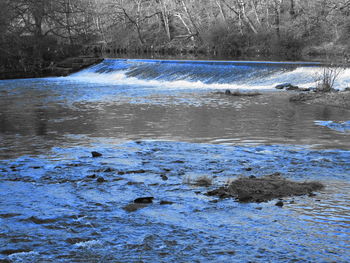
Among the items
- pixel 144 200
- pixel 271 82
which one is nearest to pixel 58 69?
pixel 271 82

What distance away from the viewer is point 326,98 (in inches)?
592

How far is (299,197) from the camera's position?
233 inches

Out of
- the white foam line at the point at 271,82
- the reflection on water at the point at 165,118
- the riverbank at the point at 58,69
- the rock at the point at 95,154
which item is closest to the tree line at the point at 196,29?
the riverbank at the point at 58,69

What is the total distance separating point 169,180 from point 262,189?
4.34 feet

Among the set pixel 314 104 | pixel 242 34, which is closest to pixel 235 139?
pixel 314 104

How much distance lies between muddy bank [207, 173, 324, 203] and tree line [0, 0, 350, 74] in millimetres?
23973

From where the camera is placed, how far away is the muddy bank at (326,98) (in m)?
14.4

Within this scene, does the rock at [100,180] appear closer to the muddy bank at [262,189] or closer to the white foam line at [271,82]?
the muddy bank at [262,189]

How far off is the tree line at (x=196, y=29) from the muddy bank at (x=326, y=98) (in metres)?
13.9

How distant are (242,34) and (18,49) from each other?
1574 centimetres

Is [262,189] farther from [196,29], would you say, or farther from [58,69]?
[196,29]

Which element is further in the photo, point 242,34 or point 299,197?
point 242,34

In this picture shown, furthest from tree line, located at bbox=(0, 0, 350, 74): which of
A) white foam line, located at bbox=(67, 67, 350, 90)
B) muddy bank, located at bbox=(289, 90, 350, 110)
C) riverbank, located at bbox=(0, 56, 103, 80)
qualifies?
muddy bank, located at bbox=(289, 90, 350, 110)

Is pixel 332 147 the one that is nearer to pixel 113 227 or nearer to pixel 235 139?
pixel 235 139
